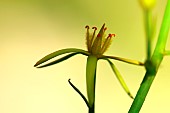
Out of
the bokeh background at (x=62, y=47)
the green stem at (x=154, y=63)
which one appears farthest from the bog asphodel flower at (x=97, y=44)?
the bokeh background at (x=62, y=47)

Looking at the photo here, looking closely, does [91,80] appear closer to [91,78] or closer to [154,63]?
[91,78]

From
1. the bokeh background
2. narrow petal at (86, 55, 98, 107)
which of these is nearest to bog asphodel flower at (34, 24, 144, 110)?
narrow petal at (86, 55, 98, 107)

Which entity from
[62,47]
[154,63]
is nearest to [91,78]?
[154,63]

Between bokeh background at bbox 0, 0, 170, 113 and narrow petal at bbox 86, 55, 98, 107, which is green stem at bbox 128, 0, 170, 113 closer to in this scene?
narrow petal at bbox 86, 55, 98, 107

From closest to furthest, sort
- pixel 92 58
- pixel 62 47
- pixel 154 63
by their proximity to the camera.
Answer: pixel 154 63 < pixel 92 58 < pixel 62 47

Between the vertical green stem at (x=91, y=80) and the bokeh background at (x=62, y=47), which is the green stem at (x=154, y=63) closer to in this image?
the vertical green stem at (x=91, y=80)

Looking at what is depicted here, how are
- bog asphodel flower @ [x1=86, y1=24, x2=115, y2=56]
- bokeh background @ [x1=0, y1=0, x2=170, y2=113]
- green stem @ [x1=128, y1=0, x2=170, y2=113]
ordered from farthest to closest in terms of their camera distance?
bokeh background @ [x1=0, y1=0, x2=170, y2=113]
bog asphodel flower @ [x1=86, y1=24, x2=115, y2=56]
green stem @ [x1=128, y1=0, x2=170, y2=113]

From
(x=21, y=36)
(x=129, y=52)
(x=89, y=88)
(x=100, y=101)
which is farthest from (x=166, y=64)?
(x=89, y=88)

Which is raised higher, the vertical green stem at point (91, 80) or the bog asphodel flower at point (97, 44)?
the bog asphodel flower at point (97, 44)

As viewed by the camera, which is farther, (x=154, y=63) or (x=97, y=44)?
(x=97, y=44)
